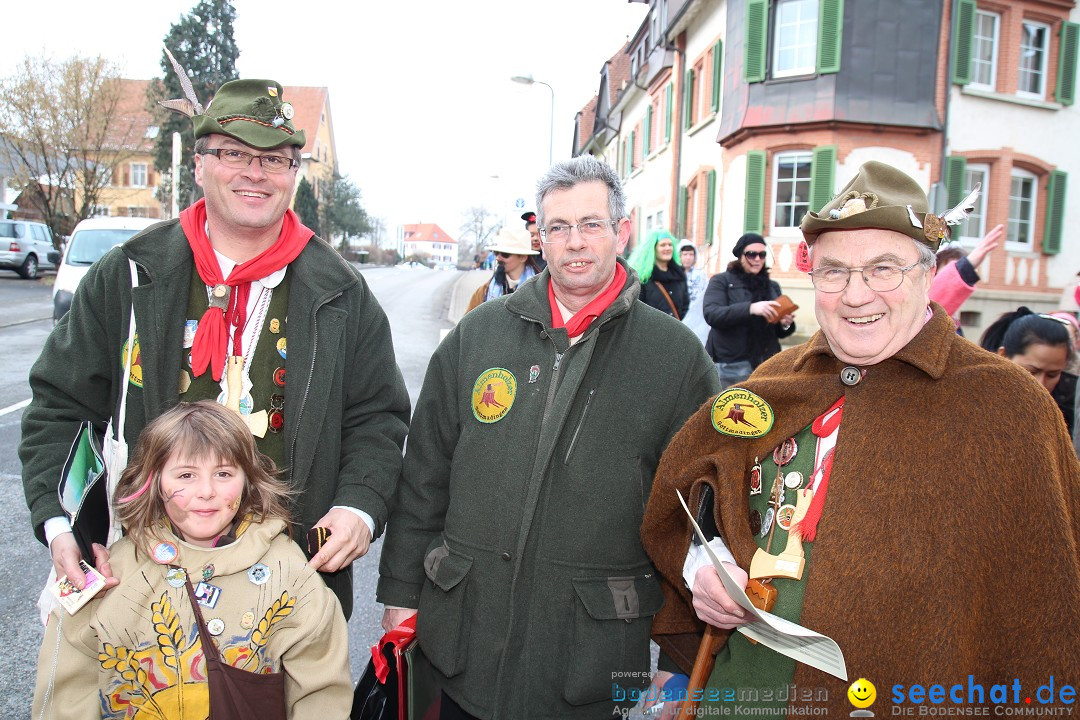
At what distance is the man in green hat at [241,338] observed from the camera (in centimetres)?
222

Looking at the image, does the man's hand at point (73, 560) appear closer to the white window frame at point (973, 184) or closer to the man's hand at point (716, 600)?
the man's hand at point (716, 600)

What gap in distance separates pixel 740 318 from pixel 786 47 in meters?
12.2

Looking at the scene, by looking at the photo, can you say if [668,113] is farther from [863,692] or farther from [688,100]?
[863,692]

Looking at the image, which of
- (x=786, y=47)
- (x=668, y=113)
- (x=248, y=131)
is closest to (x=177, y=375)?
(x=248, y=131)

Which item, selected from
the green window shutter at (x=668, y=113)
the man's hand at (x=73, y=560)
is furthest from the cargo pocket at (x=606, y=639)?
the green window shutter at (x=668, y=113)

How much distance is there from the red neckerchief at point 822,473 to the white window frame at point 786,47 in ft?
49.6

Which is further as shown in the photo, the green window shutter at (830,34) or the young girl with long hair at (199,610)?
the green window shutter at (830,34)

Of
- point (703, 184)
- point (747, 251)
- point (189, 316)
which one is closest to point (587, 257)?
point (189, 316)

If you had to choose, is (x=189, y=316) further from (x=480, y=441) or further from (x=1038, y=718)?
(x=1038, y=718)

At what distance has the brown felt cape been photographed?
1632mm

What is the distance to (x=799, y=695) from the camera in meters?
1.84

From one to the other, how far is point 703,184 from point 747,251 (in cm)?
1303

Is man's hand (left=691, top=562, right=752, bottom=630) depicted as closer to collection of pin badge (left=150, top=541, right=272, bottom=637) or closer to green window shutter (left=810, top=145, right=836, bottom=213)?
collection of pin badge (left=150, top=541, right=272, bottom=637)

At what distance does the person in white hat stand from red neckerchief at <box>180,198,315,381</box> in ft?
12.9
